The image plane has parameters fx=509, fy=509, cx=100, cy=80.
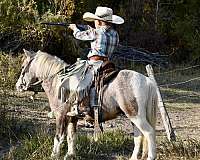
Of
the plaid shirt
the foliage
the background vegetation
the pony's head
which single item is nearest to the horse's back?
the plaid shirt

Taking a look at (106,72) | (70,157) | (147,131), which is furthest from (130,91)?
(70,157)

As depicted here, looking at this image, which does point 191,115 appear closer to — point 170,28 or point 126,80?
point 126,80

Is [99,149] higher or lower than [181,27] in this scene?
higher

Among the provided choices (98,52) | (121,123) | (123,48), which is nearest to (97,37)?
(98,52)

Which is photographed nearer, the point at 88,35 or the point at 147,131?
the point at 147,131

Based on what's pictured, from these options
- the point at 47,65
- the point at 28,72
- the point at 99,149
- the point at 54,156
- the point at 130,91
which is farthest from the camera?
the point at 99,149

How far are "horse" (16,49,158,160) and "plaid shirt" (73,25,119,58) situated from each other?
415mm

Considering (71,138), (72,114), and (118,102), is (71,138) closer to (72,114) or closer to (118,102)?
(72,114)

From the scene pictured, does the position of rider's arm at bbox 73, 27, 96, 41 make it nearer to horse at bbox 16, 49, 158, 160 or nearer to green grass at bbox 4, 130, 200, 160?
horse at bbox 16, 49, 158, 160

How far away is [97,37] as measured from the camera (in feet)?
21.4

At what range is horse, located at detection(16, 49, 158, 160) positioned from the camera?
625cm

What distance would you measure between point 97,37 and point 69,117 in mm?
1105

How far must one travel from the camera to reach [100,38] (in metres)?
6.50

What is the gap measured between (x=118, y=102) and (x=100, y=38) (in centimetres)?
86
